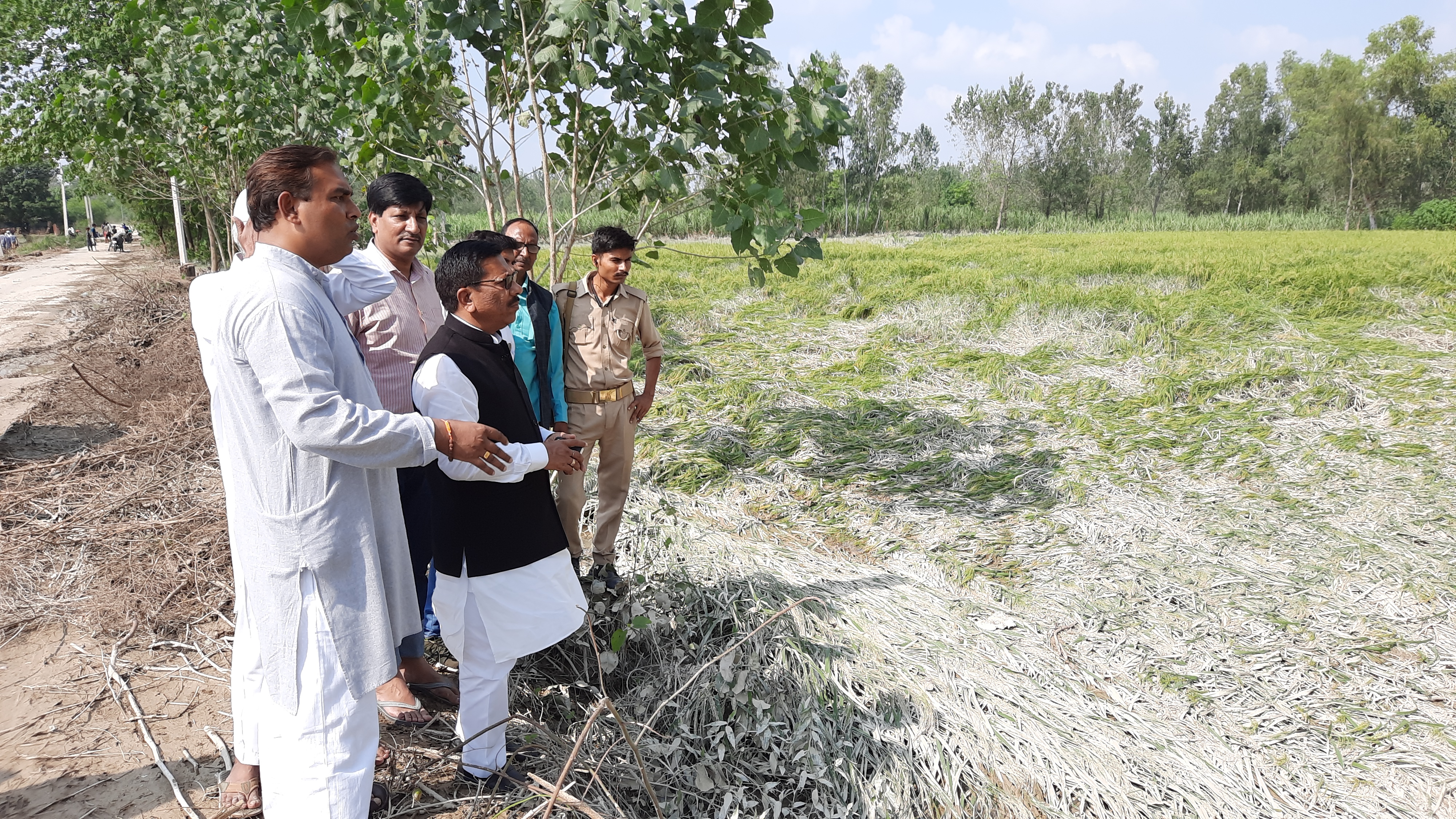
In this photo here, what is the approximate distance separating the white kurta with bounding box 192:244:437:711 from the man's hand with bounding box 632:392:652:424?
74.4 inches

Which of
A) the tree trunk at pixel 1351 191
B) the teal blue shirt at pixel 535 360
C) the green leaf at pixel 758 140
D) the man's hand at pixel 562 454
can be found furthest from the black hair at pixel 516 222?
the tree trunk at pixel 1351 191

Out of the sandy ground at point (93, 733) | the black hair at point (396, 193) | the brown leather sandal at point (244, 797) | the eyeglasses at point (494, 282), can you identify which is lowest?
the sandy ground at point (93, 733)

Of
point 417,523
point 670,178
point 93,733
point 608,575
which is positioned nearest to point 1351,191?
point 670,178

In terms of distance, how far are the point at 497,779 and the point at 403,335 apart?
143 centimetres

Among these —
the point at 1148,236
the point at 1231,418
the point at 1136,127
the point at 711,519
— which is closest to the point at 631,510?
the point at 711,519

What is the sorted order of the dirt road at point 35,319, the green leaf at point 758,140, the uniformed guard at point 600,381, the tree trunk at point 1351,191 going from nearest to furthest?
the green leaf at point 758,140
the uniformed guard at point 600,381
the dirt road at point 35,319
the tree trunk at point 1351,191

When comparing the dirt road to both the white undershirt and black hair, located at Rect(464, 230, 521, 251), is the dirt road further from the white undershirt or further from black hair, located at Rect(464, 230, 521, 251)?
the white undershirt

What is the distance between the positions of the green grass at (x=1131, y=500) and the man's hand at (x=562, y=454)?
1185 mm

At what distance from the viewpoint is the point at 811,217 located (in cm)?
309

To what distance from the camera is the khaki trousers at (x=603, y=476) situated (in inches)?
141

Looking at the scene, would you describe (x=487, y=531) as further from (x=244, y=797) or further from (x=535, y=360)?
(x=535, y=360)

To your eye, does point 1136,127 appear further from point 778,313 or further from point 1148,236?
point 778,313

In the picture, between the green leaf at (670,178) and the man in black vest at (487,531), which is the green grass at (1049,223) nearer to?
the green leaf at (670,178)

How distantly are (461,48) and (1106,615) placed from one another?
360 cm
